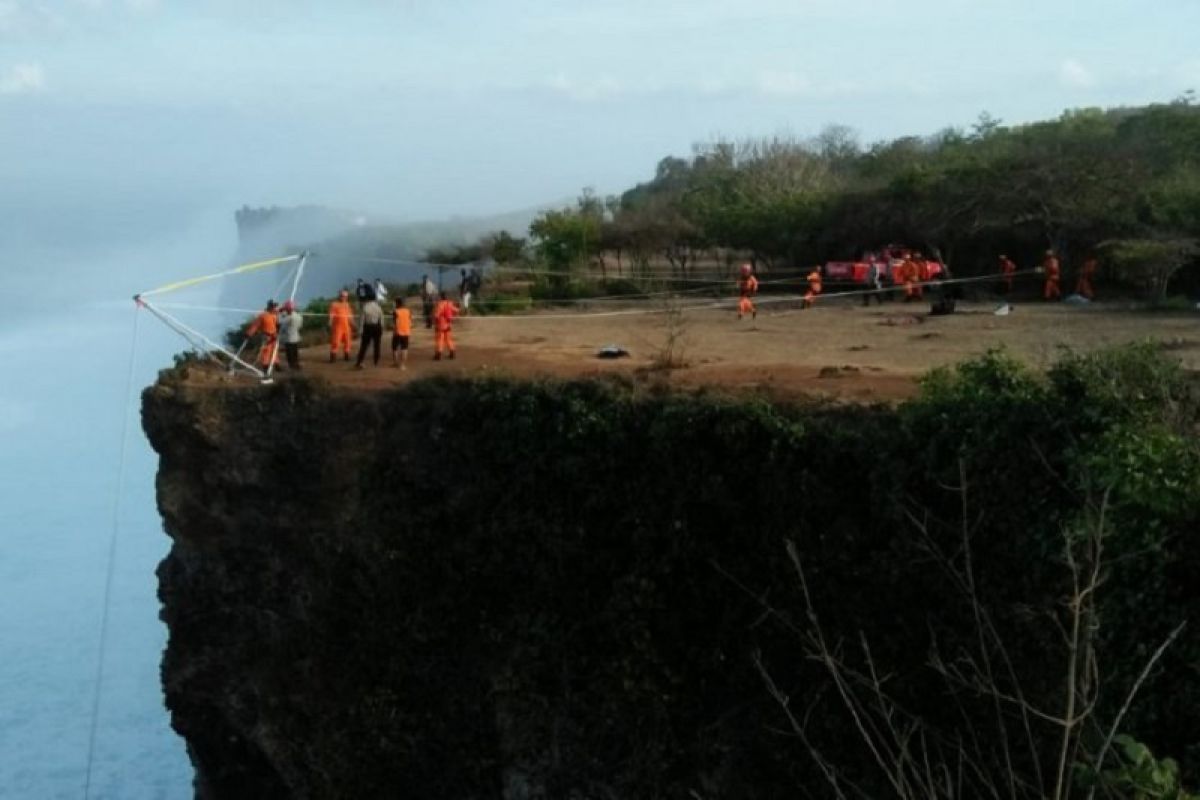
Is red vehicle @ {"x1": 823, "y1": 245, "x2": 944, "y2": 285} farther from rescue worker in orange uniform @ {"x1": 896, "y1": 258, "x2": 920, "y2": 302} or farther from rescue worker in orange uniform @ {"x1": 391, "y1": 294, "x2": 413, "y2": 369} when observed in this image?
rescue worker in orange uniform @ {"x1": 391, "y1": 294, "x2": 413, "y2": 369}

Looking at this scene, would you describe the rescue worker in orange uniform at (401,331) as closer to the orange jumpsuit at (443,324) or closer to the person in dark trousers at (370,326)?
the person in dark trousers at (370,326)

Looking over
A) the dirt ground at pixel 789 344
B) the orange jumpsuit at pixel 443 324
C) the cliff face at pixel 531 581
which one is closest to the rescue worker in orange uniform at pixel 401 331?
the dirt ground at pixel 789 344

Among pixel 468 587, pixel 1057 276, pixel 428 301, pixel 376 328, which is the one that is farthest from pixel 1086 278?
pixel 468 587

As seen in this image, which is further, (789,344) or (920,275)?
(920,275)

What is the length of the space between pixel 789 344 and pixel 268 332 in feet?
22.7

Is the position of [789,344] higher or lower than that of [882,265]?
lower

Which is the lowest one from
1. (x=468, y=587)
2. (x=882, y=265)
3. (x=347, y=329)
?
(x=468, y=587)

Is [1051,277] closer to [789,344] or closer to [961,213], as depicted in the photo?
[961,213]

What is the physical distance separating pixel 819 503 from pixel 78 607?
21015mm

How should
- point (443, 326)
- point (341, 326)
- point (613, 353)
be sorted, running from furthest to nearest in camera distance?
1. point (341, 326)
2. point (443, 326)
3. point (613, 353)

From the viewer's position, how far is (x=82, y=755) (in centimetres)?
2073

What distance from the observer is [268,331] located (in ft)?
54.0

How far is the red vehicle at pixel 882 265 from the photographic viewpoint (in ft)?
78.1

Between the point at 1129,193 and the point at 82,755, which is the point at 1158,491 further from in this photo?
the point at 82,755
